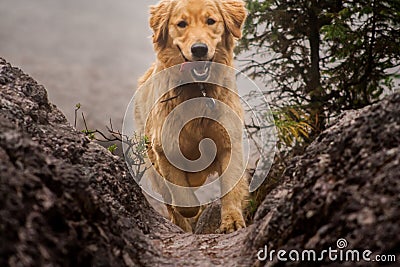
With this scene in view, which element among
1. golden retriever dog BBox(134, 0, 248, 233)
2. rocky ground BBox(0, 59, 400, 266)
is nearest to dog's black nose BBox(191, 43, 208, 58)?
golden retriever dog BBox(134, 0, 248, 233)

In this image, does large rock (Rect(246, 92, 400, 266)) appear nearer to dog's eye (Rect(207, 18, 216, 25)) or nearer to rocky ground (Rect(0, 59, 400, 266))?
rocky ground (Rect(0, 59, 400, 266))

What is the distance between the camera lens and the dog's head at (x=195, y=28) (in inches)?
137

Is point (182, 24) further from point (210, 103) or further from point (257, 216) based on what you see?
point (257, 216)

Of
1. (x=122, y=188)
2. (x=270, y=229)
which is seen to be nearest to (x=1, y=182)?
(x=270, y=229)

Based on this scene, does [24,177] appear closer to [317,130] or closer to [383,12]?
[317,130]

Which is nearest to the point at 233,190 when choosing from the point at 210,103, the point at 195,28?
the point at 210,103

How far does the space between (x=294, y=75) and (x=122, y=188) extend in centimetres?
464

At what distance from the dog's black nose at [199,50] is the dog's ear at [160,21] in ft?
1.80

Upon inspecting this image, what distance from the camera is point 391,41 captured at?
524 cm

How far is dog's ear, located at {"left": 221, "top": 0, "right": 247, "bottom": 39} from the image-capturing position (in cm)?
378

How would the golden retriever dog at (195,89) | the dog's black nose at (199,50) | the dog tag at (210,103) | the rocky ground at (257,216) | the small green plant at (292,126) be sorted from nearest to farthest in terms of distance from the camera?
the rocky ground at (257,216) < the dog's black nose at (199,50) < the golden retriever dog at (195,89) < the dog tag at (210,103) < the small green plant at (292,126)

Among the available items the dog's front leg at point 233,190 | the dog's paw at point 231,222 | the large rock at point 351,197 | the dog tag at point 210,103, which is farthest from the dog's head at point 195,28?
the large rock at point 351,197

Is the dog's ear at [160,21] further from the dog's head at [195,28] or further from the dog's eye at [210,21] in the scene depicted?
the dog's eye at [210,21]

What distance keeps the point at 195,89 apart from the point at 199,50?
0.45 m
